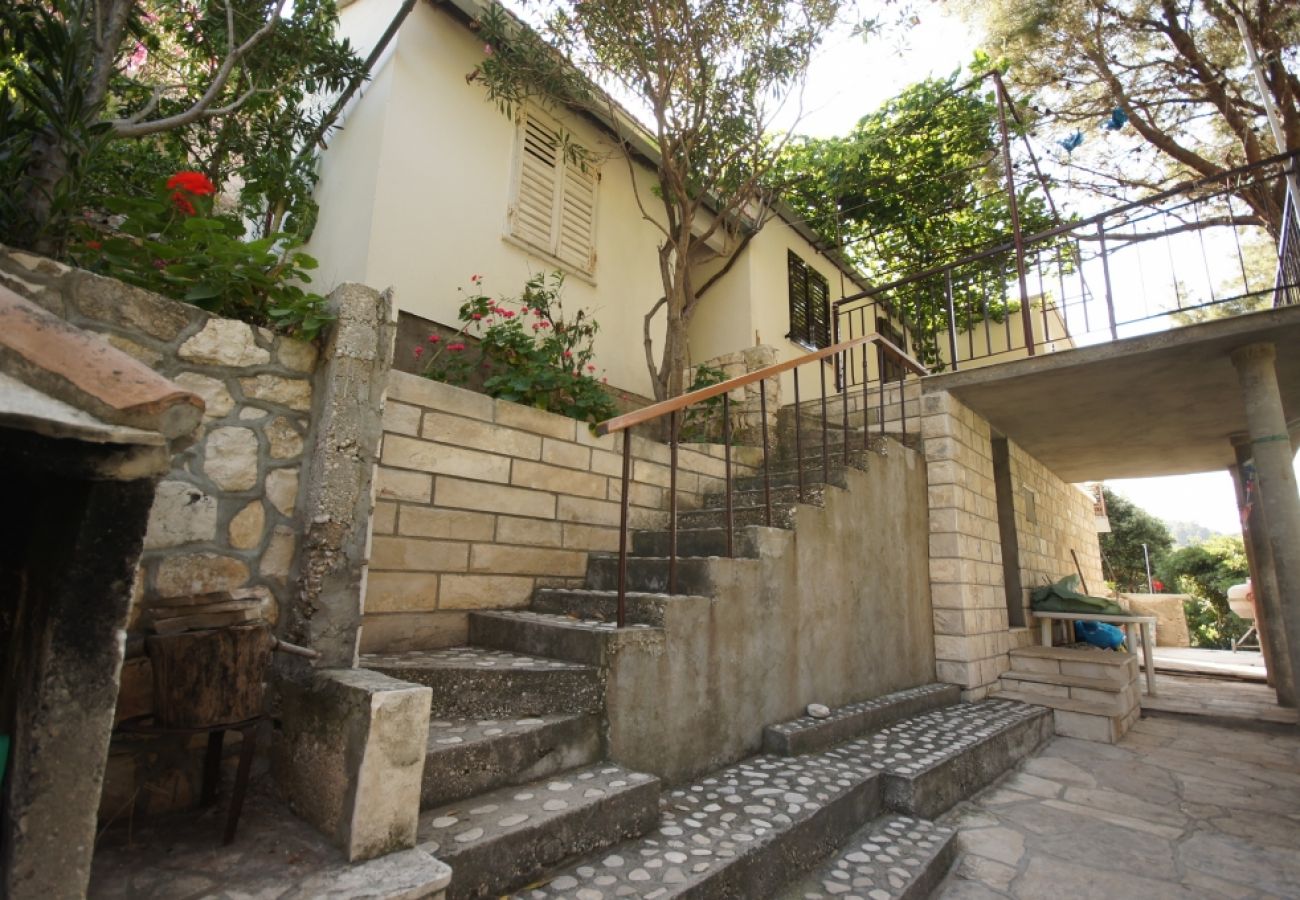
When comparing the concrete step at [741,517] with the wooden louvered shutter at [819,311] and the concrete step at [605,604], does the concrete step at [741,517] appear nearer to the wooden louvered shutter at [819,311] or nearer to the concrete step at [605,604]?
the concrete step at [605,604]

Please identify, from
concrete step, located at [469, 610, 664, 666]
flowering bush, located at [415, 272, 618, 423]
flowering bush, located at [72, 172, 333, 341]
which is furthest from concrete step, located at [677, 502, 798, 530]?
flowering bush, located at [72, 172, 333, 341]

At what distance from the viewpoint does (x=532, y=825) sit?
5.73 feet

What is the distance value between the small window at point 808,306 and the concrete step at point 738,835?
5.72 meters

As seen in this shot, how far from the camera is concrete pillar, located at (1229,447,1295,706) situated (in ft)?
18.4

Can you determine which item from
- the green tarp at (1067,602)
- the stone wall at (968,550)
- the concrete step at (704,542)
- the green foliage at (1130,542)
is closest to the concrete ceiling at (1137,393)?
the stone wall at (968,550)

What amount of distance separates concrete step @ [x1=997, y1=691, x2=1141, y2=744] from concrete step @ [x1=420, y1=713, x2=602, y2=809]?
12.9 feet

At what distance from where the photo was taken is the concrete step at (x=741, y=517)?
135 inches

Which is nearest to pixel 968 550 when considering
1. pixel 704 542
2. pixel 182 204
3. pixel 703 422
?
pixel 703 422

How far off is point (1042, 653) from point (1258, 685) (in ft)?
12.5

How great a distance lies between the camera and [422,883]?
4.55ft

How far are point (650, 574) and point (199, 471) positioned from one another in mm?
1985

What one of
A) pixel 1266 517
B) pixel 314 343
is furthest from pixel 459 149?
pixel 1266 517

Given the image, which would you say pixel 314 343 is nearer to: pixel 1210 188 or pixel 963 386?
pixel 963 386

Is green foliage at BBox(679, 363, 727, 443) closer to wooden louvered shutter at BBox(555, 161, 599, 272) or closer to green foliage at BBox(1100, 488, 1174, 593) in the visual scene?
wooden louvered shutter at BBox(555, 161, 599, 272)
